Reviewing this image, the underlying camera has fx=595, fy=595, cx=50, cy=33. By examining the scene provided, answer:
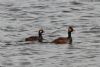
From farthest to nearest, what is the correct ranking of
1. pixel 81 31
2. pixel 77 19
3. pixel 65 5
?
pixel 65 5
pixel 77 19
pixel 81 31

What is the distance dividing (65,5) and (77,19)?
5.22 meters

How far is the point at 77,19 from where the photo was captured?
33.5 meters

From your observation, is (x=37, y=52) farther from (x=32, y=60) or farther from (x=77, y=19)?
(x=77, y=19)

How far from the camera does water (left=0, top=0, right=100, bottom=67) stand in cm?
2377

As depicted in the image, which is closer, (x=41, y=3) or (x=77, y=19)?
(x=77, y=19)

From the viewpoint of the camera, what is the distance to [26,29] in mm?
30469

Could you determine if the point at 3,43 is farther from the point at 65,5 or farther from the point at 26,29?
the point at 65,5

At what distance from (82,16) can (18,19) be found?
3.77 meters

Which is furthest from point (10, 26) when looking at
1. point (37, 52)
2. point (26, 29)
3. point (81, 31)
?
point (37, 52)

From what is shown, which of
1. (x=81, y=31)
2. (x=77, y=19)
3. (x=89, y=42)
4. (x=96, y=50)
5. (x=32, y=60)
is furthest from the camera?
(x=77, y=19)

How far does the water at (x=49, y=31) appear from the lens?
23766mm

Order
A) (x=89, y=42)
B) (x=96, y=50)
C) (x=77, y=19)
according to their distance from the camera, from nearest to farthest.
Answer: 1. (x=96, y=50)
2. (x=89, y=42)
3. (x=77, y=19)

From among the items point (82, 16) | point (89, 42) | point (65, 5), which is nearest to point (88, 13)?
point (82, 16)

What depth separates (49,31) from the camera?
29.9 meters
